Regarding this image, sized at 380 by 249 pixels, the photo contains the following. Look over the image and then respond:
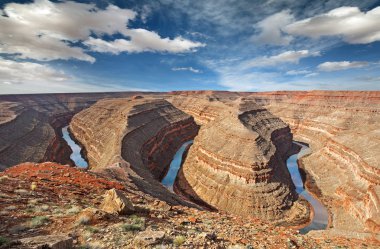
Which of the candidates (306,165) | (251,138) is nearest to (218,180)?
(251,138)

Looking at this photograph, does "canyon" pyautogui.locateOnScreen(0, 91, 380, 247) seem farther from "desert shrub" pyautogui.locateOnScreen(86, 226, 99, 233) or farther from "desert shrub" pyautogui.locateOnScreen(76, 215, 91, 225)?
"desert shrub" pyautogui.locateOnScreen(86, 226, 99, 233)

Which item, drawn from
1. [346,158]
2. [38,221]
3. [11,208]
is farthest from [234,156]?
[38,221]

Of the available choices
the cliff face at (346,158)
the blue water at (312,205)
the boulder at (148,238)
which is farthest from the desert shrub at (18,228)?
the blue water at (312,205)

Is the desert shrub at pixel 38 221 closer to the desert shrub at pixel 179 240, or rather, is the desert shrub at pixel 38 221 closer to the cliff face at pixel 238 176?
the desert shrub at pixel 179 240

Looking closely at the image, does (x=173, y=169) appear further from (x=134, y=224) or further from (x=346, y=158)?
(x=134, y=224)

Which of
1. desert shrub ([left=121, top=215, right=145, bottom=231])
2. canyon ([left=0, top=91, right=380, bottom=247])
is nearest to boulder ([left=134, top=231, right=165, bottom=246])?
desert shrub ([left=121, top=215, right=145, bottom=231])

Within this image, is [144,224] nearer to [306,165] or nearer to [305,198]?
[305,198]
